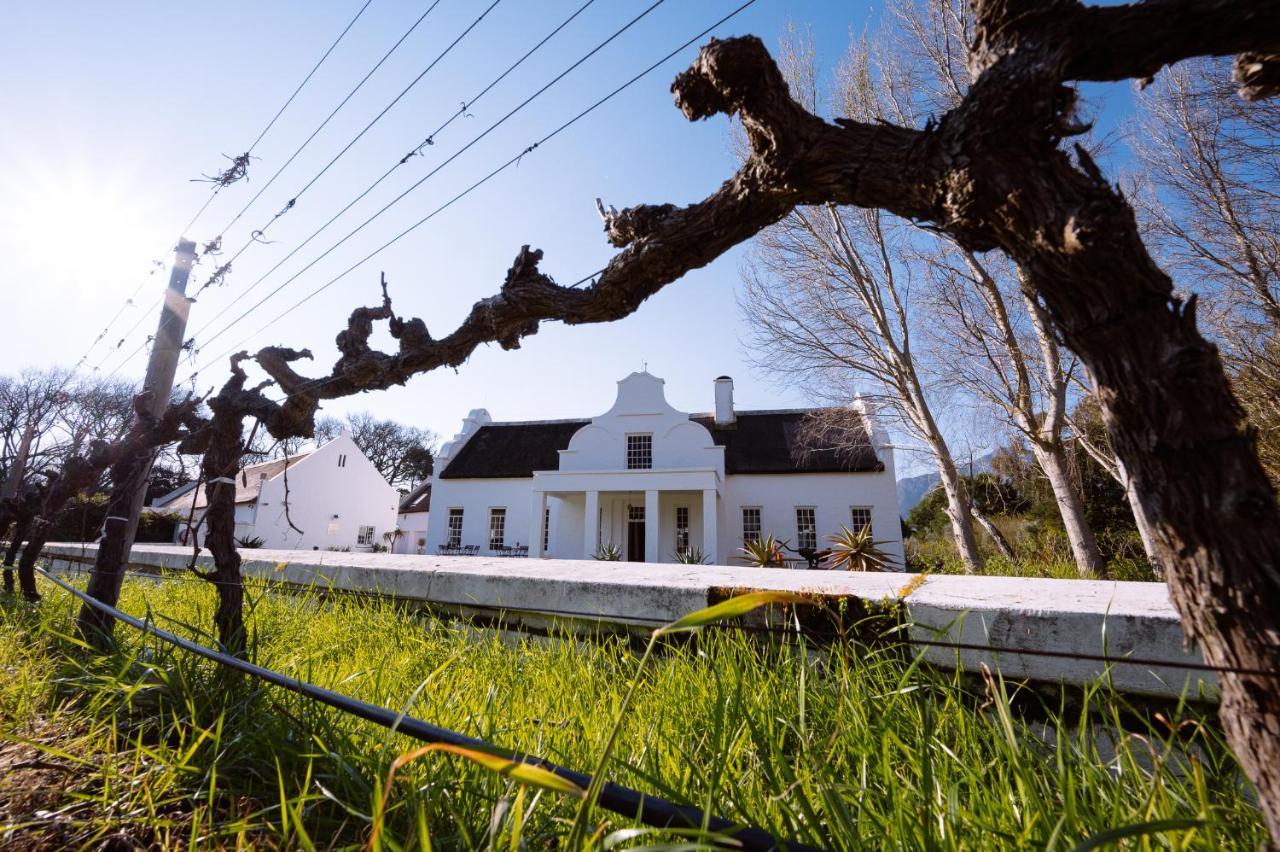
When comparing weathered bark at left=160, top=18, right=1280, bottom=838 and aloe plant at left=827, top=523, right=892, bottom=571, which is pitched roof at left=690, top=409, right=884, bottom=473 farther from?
weathered bark at left=160, top=18, right=1280, bottom=838

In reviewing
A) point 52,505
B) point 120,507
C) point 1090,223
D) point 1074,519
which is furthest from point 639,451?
point 1090,223

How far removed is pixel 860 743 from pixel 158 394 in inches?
247

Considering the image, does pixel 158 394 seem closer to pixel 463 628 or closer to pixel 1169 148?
pixel 463 628

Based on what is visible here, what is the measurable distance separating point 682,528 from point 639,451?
324 cm

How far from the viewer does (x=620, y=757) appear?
4.99ft

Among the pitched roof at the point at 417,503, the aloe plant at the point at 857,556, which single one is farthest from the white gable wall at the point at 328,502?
the aloe plant at the point at 857,556

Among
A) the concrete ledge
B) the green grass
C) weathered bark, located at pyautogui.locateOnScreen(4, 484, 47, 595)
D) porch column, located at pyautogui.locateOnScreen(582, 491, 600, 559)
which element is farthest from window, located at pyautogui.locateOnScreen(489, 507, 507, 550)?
the green grass

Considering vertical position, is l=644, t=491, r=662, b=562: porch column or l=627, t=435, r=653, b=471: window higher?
l=627, t=435, r=653, b=471: window

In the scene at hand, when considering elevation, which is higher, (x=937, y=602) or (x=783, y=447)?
(x=783, y=447)

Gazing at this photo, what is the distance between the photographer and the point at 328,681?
88.2 inches

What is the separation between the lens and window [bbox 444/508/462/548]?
2058 centimetres

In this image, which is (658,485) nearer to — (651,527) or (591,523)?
(651,527)

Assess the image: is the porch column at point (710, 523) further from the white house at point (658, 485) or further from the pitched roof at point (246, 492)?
the pitched roof at point (246, 492)

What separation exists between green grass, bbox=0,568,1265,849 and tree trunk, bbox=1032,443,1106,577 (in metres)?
8.10
